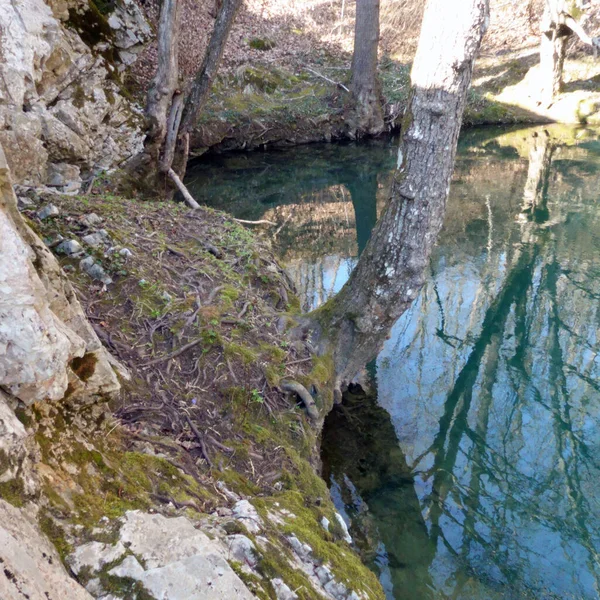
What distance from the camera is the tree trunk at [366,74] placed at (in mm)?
15961

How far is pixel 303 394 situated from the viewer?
16.9 feet

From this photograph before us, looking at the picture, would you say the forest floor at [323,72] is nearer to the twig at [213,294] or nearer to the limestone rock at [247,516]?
the twig at [213,294]

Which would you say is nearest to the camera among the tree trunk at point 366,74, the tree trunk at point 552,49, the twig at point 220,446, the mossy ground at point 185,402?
the mossy ground at point 185,402

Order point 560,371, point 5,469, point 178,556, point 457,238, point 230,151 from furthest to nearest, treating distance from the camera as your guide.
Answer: point 230,151 → point 457,238 → point 560,371 → point 178,556 → point 5,469

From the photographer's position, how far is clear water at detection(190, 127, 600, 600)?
477 cm

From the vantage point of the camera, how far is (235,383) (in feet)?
15.6

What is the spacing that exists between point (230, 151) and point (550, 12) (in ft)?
37.6

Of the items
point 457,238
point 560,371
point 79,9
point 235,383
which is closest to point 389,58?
point 457,238

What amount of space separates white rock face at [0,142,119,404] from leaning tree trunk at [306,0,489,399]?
3.29 meters

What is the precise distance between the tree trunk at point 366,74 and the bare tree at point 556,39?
20.3ft

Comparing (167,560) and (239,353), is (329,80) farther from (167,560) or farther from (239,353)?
(167,560)

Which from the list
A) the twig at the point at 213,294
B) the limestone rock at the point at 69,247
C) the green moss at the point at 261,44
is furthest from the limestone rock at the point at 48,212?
the green moss at the point at 261,44

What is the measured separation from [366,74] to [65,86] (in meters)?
10.8

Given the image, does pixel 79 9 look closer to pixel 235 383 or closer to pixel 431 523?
pixel 235 383
